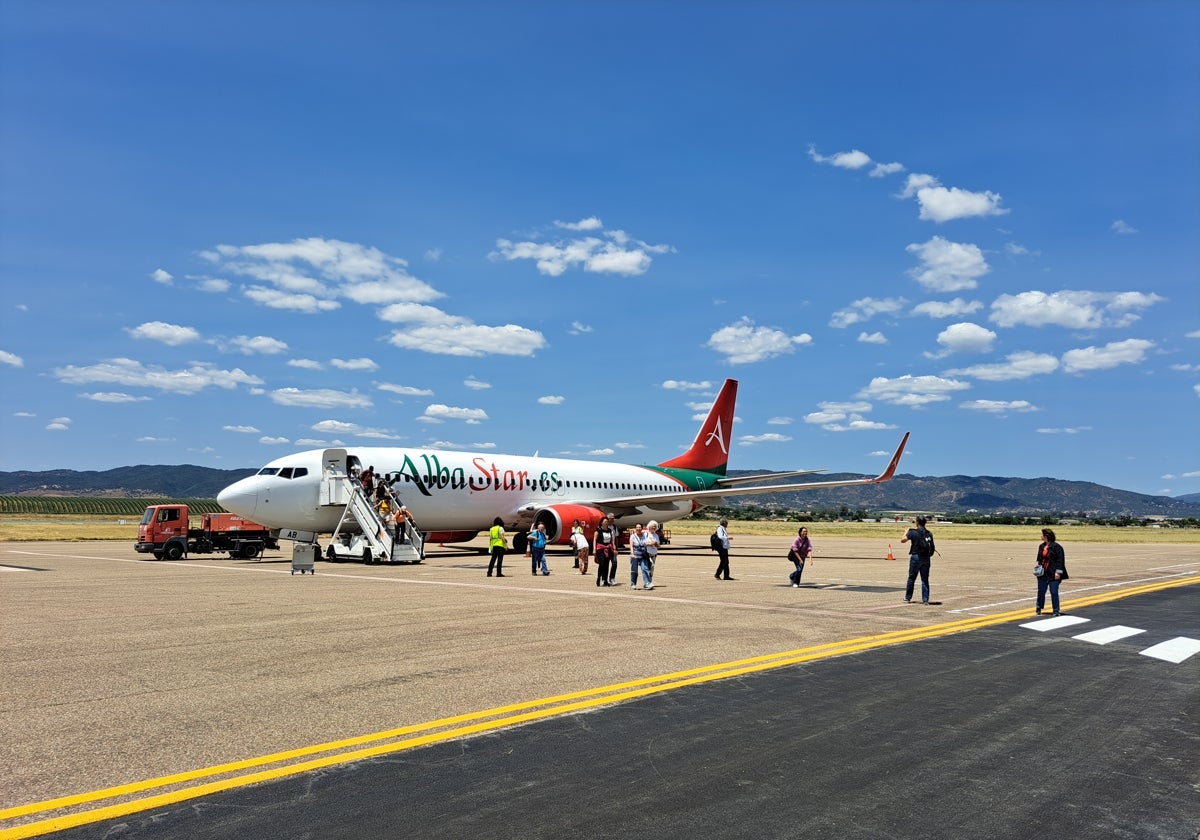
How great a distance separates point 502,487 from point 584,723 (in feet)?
101

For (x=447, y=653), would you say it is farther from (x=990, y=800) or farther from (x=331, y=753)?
(x=990, y=800)

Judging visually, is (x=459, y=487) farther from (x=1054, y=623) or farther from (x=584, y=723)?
(x=584, y=723)

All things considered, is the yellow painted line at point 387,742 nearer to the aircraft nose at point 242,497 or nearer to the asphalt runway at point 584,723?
the asphalt runway at point 584,723

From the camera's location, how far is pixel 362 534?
32688 mm

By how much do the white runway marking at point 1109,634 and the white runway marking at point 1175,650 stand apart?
64 cm

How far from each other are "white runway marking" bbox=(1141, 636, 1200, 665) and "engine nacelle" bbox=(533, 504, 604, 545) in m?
23.9

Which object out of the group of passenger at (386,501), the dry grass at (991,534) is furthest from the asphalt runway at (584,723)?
the dry grass at (991,534)

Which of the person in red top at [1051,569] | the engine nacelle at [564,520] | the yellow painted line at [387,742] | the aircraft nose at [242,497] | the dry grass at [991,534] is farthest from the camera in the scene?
the dry grass at [991,534]

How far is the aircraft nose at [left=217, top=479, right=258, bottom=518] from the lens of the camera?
1190 inches

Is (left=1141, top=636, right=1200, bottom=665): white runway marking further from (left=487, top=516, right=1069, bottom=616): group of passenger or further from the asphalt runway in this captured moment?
(left=487, top=516, right=1069, bottom=616): group of passenger

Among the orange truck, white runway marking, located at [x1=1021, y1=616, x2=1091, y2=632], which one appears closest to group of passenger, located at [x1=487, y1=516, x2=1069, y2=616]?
white runway marking, located at [x1=1021, y1=616, x2=1091, y2=632]

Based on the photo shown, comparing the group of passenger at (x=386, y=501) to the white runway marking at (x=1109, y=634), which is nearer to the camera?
the white runway marking at (x=1109, y=634)

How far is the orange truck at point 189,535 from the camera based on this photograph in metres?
33.4

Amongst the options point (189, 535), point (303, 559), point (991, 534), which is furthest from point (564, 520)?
point (991, 534)
